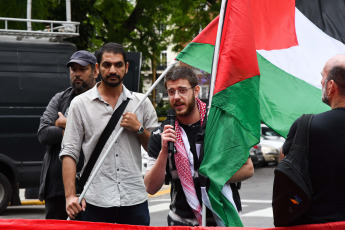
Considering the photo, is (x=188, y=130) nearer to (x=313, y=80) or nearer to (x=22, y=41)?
(x=313, y=80)

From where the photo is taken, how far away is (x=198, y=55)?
203 inches

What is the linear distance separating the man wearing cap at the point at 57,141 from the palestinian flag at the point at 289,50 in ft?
3.83

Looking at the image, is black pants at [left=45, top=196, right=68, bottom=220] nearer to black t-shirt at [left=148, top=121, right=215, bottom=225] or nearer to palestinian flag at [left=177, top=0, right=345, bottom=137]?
black t-shirt at [left=148, top=121, right=215, bottom=225]

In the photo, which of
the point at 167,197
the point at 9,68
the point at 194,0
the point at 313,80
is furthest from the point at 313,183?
the point at 194,0

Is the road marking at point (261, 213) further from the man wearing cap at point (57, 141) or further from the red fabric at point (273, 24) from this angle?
the red fabric at point (273, 24)

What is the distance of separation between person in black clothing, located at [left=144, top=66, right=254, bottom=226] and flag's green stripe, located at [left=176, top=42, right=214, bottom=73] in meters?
0.33

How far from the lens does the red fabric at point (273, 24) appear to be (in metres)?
5.25

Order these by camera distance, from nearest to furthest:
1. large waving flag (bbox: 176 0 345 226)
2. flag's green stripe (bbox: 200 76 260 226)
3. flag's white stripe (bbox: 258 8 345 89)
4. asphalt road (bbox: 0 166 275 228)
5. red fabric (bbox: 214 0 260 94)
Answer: flag's green stripe (bbox: 200 76 260 226)
large waving flag (bbox: 176 0 345 226)
red fabric (bbox: 214 0 260 94)
flag's white stripe (bbox: 258 8 345 89)
asphalt road (bbox: 0 166 275 228)

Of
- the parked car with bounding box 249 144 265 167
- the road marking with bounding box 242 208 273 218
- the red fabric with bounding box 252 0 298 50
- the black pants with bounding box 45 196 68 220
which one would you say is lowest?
the parked car with bounding box 249 144 265 167

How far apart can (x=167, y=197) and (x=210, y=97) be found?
40.1 ft

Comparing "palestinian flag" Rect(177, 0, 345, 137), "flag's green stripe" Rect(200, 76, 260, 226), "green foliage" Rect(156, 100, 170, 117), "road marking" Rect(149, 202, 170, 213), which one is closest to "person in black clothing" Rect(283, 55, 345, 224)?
"flag's green stripe" Rect(200, 76, 260, 226)

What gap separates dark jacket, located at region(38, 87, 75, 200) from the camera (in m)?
5.88

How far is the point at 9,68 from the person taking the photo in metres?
12.2

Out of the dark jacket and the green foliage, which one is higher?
the dark jacket
